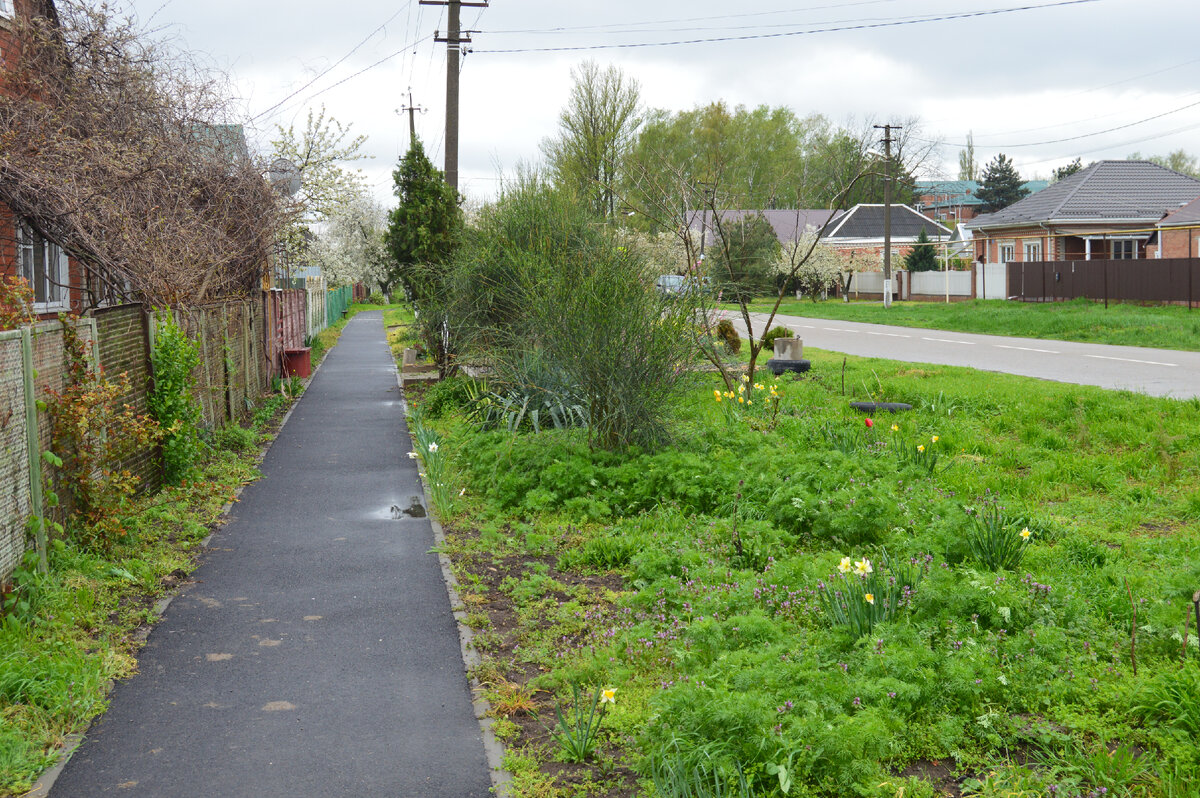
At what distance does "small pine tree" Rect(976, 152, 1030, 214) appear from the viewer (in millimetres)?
89125

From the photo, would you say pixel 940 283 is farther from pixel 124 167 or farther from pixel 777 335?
pixel 124 167

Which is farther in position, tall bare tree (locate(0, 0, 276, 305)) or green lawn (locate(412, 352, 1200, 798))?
tall bare tree (locate(0, 0, 276, 305))

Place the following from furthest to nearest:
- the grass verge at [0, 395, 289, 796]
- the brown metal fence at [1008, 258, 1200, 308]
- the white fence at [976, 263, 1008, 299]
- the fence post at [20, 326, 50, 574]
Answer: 1. the white fence at [976, 263, 1008, 299]
2. the brown metal fence at [1008, 258, 1200, 308]
3. the fence post at [20, 326, 50, 574]
4. the grass verge at [0, 395, 289, 796]

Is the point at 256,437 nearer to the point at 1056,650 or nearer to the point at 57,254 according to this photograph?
the point at 57,254

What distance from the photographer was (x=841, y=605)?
5.27 meters

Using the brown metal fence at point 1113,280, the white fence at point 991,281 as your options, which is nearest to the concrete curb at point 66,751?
the brown metal fence at point 1113,280

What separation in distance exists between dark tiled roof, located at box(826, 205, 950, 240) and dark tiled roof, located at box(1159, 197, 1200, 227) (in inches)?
1235

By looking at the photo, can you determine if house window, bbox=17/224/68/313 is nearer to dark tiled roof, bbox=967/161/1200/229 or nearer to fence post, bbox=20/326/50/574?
fence post, bbox=20/326/50/574

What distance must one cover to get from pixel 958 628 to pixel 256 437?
10448 mm

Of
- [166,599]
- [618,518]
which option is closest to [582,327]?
[618,518]

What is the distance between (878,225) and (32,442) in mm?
68855

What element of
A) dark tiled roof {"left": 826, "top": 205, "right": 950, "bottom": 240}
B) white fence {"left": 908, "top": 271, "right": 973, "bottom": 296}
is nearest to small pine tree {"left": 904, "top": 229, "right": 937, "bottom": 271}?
white fence {"left": 908, "top": 271, "right": 973, "bottom": 296}

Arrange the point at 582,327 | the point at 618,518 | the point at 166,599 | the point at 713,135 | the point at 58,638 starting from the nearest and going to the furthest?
1. the point at 58,638
2. the point at 166,599
3. the point at 618,518
4. the point at 582,327
5. the point at 713,135

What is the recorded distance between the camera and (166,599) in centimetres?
673
